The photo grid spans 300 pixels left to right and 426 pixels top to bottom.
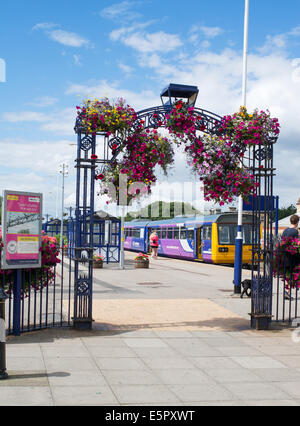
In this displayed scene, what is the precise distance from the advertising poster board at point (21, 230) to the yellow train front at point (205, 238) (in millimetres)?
14025

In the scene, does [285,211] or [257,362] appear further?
[285,211]

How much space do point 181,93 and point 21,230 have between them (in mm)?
3819

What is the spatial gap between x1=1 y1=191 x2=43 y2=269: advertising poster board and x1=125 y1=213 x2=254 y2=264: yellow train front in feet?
46.0

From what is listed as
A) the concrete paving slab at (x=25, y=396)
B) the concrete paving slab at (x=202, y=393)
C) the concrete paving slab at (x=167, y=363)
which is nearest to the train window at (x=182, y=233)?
the concrete paving slab at (x=167, y=363)

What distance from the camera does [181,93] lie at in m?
9.51

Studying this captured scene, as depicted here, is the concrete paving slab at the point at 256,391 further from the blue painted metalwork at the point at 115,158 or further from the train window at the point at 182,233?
the train window at the point at 182,233

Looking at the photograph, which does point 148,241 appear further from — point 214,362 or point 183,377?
point 183,377

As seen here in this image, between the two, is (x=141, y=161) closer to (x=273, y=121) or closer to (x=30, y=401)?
(x=273, y=121)

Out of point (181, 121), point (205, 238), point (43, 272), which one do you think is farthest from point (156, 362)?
point (205, 238)

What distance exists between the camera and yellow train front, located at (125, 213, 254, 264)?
26641 mm

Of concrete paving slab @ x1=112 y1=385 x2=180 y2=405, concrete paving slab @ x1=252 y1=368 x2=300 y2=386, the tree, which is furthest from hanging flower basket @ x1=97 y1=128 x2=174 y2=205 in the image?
the tree

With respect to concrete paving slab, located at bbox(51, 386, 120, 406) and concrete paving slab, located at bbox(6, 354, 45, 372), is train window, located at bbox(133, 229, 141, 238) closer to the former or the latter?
concrete paving slab, located at bbox(6, 354, 45, 372)

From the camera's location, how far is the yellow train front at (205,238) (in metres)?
26.6
